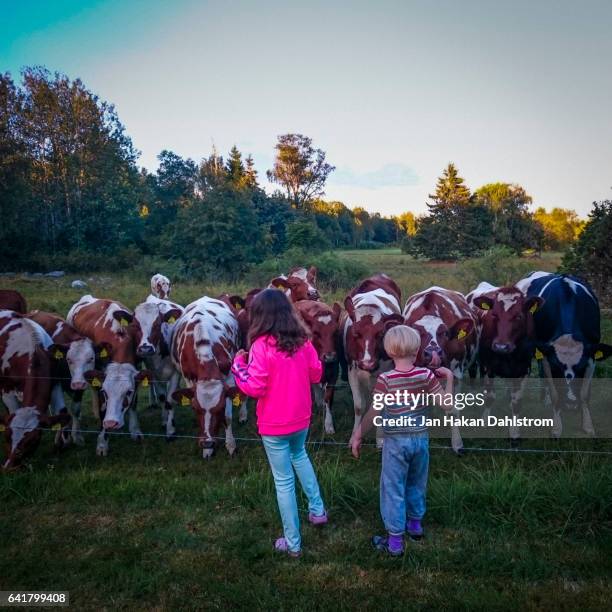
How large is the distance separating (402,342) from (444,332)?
259 cm

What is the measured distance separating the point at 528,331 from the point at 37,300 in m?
15.9

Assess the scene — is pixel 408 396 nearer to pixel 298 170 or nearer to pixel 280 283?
pixel 280 283

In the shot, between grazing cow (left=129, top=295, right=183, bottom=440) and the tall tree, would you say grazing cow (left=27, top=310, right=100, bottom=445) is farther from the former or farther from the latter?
the tall tree

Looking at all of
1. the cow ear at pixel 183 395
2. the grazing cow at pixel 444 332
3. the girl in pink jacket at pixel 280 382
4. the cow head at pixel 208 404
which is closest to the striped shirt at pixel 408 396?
the girl in pink jacket at pixel 280 382

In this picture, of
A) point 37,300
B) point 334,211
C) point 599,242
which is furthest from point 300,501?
point 334,211

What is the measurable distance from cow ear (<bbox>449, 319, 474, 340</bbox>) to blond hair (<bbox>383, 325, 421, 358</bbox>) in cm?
254

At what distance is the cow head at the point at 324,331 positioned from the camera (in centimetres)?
687

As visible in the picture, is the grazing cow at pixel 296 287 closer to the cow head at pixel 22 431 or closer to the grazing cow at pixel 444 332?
the grazing cow at pixel 444 332

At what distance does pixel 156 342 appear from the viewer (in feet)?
24.4

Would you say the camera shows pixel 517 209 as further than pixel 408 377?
Yes

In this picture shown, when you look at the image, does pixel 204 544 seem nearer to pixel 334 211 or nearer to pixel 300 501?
pixel 300 501

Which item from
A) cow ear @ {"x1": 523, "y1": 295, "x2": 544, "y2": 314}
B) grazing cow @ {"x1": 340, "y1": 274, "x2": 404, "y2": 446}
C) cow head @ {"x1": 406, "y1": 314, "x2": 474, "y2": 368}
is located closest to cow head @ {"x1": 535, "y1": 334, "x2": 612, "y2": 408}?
cow ear @ {"x1": 523, "y1": 295, "x2": 544, "y2": 314}

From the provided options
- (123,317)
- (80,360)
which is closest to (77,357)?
(80,360)

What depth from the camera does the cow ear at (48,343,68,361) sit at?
666 centimetres
